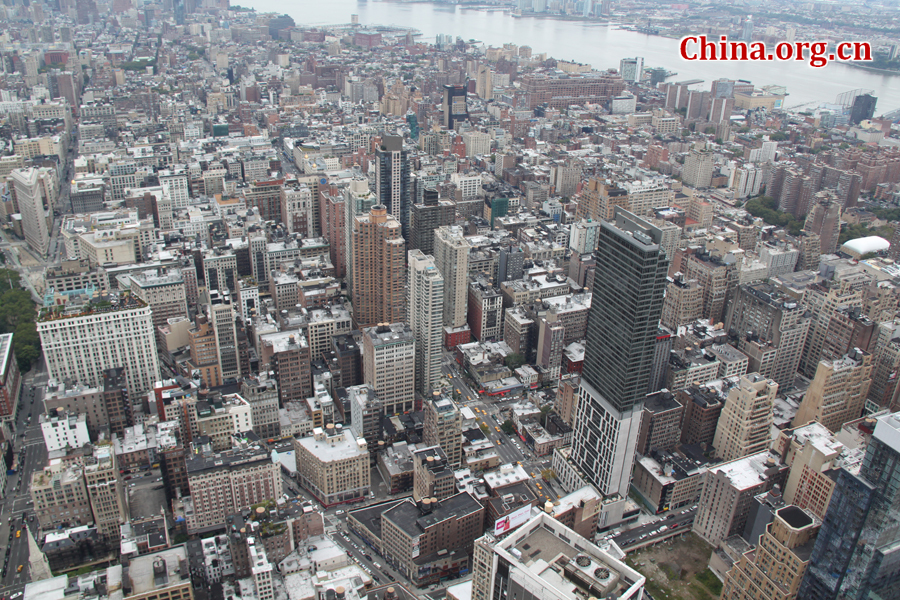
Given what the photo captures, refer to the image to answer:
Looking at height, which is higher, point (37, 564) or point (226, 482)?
point (226, 482)

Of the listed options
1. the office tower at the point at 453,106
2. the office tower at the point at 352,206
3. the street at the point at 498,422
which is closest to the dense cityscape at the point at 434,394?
the street at the point at 498,422

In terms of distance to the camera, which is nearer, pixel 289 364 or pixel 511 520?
pixel 511 520

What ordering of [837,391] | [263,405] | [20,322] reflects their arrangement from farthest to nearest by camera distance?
[20,322], [837,391], [263,405]

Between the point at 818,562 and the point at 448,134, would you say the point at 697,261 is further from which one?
the point at 448,134

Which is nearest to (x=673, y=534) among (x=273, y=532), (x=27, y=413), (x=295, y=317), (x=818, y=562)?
(x=818, y=562)

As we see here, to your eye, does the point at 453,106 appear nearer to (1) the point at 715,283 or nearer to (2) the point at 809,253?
(2) the point at 809,253

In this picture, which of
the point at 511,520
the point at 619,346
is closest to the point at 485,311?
the point at 619,346
